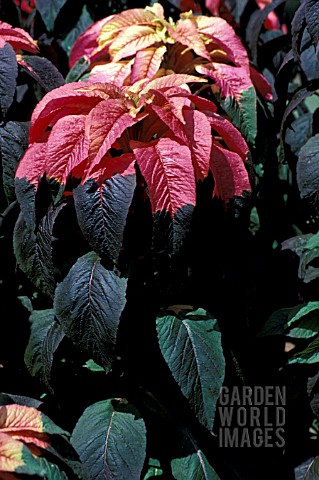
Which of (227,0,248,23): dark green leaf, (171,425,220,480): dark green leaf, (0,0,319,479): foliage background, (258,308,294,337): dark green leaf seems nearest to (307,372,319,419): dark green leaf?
(0,0,319,479): foliage background

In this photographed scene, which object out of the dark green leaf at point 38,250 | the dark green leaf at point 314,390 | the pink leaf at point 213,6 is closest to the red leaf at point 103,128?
the dark green leaf at point 38,250

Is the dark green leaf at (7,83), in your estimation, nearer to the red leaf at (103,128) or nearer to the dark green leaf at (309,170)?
the red leaf at (103,128)

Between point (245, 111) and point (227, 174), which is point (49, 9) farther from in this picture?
point (227, 174)

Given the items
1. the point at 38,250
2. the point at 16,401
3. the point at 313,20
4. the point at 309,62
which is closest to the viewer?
the point at 16,401

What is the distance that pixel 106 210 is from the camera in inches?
51.0

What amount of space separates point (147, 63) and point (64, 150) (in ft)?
1.37

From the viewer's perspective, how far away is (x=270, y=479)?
1783mm

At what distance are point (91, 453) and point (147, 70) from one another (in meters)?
0.85

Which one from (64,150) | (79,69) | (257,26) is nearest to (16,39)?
(79,69)

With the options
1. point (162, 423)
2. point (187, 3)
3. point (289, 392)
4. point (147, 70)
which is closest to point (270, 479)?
point (289, 392)

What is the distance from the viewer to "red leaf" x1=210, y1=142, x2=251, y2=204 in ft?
4.64

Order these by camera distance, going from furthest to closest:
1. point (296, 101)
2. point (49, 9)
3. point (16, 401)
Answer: point (49, 9) < point (296, 101) < point (16, 401)

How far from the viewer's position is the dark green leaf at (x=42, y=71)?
1.55 m

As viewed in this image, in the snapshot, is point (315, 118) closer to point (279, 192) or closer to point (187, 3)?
point (279, 192)
